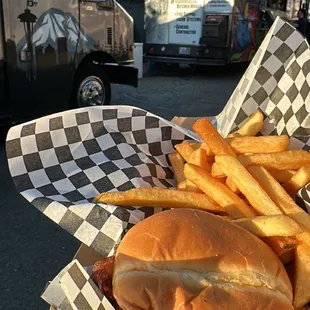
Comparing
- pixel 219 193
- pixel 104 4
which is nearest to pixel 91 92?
pixel 104 4

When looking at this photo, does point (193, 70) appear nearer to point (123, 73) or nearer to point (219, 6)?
point (219, 6)

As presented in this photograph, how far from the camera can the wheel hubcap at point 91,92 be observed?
273 inches

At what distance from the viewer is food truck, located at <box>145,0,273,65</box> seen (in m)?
12.0

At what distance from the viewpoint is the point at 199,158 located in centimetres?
202

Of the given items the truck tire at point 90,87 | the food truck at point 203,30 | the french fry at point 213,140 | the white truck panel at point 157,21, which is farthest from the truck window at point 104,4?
the white truck panel at point 157,21

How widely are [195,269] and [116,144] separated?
38.2 inches

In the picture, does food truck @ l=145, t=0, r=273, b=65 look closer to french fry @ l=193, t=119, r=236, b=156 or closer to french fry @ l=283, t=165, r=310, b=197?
french fry @ l=193, t=119, r=236, b=156

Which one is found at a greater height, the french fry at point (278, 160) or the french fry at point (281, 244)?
the french fry at point (278, 160)

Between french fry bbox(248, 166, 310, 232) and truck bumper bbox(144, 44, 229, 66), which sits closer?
french fry bbox(248, 166, 310, 232)

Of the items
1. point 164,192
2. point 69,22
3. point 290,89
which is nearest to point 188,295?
point 164,192

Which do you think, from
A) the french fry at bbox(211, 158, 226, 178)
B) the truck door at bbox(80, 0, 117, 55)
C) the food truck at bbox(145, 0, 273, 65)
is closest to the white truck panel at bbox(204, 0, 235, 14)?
the food truck at bbox(145, 0, 273, 65)

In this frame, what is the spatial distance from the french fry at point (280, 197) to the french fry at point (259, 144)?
0.12 meters

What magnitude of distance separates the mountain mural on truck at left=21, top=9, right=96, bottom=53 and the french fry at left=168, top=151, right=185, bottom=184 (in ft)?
12.6

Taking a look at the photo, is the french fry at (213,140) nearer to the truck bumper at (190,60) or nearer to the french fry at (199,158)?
the french fry at (199,158)
